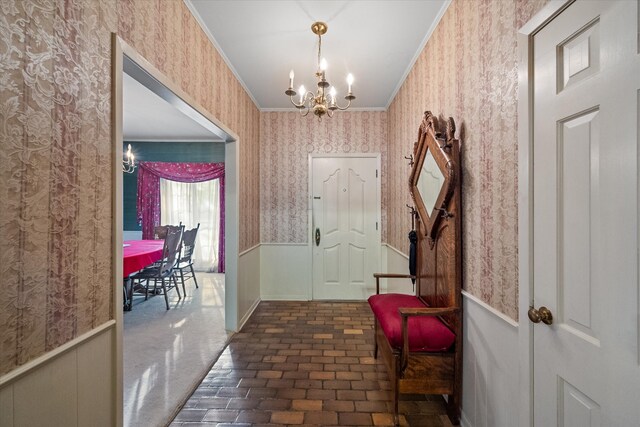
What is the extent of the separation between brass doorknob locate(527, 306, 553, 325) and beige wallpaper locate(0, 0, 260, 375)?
5.81 ft

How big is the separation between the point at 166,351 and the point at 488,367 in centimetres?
259

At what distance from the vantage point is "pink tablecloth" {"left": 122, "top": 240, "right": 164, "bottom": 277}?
10.8 feet

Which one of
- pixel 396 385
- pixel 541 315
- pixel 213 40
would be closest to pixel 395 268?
pixel 396 385

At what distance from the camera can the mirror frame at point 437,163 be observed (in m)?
1.79

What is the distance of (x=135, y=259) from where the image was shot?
3.37 meters

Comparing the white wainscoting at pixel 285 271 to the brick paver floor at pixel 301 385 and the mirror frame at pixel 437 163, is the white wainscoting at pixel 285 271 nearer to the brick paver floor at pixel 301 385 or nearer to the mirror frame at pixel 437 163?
the brick paver floor at pixel 301 385

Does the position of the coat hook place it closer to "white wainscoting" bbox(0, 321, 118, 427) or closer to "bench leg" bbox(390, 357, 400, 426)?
"bench leg" bbox(390, 357, 400, 426)

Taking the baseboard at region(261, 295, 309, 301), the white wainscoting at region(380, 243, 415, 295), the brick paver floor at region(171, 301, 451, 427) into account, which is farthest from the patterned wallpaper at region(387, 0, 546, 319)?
the baseboard at region(261, 295, 309, 301)

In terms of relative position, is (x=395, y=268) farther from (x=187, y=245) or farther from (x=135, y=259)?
(x=187, y=245)

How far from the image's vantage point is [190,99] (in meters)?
2.00

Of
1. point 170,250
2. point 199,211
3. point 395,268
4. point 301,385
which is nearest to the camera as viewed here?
point 301,385

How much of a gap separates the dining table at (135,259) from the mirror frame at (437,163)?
10.4 ft

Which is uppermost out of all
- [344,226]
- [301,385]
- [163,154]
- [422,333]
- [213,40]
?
[213,40]

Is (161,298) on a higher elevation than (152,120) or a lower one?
lower
